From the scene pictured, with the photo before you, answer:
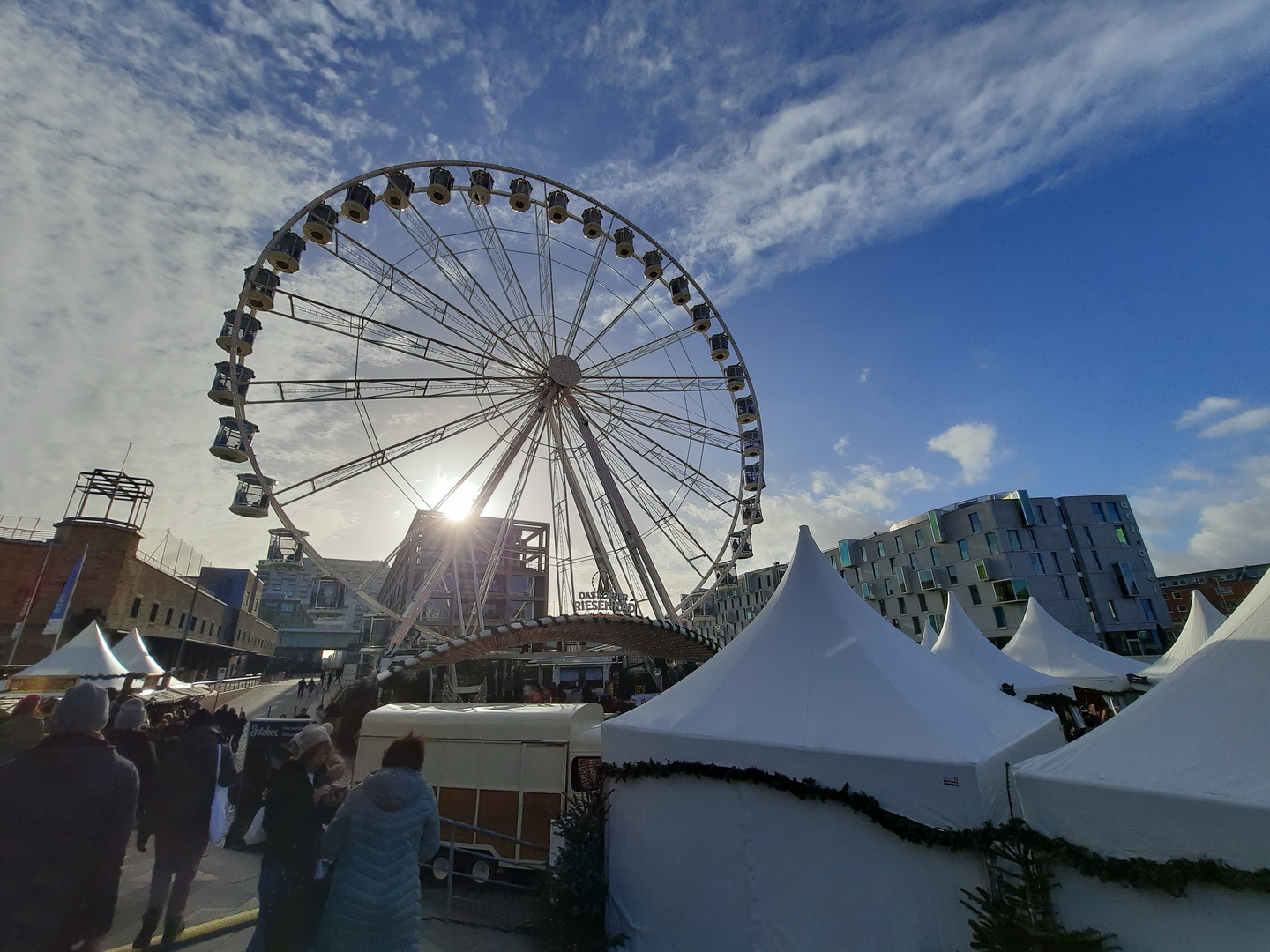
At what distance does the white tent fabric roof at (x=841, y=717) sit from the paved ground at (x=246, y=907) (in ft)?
6.94

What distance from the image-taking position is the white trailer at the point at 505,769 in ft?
23.3

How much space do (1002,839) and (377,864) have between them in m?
4.15

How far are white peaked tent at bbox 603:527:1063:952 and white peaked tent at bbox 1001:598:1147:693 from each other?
15.3 metres

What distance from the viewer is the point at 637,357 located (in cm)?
1956

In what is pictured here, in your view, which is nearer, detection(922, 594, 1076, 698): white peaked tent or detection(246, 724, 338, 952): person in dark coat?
detection(246, 724, 338, 952): person in dark coat

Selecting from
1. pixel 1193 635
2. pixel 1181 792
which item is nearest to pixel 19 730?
pixel 1181 792

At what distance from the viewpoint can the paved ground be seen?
5.26 m

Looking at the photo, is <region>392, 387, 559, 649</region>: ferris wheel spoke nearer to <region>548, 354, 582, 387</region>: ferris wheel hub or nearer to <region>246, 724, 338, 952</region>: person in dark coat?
<region>548, 354, 582, 387</region>: ferris wheel hub

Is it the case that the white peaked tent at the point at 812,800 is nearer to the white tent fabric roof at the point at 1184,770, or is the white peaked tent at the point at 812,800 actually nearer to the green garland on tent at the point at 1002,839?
the green garland on tent at the point at 1002,839

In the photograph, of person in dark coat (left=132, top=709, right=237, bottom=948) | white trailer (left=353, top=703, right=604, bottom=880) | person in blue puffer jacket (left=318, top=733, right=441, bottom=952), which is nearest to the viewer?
person in blue puffer jacket (left=318, top=733, right=441, bottom=952)

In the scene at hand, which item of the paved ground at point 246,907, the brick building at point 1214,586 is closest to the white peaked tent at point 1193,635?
the paved ground at point 246,907

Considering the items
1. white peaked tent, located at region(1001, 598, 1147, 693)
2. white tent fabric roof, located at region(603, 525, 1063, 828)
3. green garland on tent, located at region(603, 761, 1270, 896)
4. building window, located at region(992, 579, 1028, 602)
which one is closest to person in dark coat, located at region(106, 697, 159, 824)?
white tent fabric roof, located at region(603, 525, 1063, 828)

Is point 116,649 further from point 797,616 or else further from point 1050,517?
point 1050,517

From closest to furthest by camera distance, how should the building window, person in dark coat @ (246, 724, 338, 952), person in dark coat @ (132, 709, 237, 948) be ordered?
person in dark coat @ (246, 724, 338, 952), person in dark coat @ (132, 709, 237, 948), the building window
